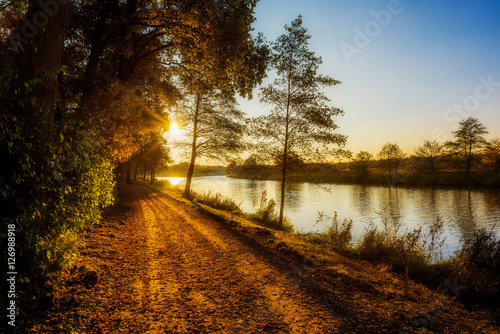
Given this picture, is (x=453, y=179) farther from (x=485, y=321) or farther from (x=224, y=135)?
(x=485, y=321)

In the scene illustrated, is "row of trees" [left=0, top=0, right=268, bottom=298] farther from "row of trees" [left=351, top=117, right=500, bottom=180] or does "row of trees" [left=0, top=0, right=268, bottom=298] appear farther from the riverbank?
"row of trees" [left=351, top=117, right=500, bottom=180]

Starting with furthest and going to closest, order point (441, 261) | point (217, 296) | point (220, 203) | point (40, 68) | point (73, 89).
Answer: point (220, 203) < point (73, 89) < point (441, 261) < point (217, 296) < point (40, 68)

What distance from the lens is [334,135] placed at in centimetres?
1184

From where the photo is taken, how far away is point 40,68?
12.8ft

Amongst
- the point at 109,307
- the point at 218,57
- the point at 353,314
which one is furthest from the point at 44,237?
the point at 218,57

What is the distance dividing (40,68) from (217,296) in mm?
5249

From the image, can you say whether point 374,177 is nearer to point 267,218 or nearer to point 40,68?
point 267,218

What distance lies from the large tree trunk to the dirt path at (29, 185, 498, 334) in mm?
2957

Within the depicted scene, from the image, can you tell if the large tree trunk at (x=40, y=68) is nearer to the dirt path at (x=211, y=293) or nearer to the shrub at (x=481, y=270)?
the dirt path at (x=211, y=293)

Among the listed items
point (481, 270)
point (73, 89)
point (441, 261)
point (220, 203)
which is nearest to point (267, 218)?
point (220, 203)

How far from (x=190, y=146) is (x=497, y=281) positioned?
20.4m

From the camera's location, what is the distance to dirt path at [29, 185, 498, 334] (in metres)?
3.61

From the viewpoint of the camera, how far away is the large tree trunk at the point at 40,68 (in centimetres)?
373

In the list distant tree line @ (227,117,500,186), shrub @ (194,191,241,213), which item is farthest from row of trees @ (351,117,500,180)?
shrub @ (194,191,241,213)
